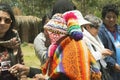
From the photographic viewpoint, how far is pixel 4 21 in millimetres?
3264

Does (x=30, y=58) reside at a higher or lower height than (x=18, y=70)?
lower

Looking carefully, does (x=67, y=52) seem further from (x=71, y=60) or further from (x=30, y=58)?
(x=30, y=58)

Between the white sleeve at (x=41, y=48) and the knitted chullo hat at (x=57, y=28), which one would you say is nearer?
the knitted chullo hat at (x=57, y=28)

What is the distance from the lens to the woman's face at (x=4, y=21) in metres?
3.24

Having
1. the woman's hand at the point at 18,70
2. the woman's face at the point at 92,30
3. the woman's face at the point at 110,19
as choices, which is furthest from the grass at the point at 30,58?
the woman's hand at the point at 18,70

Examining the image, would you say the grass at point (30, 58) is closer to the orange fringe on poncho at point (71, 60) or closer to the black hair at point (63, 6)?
the black hair at point (63, 6)

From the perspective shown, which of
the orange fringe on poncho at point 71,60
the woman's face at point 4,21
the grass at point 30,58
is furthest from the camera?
the grass at point 30,58

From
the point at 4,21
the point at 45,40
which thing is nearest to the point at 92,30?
the point at 45,40

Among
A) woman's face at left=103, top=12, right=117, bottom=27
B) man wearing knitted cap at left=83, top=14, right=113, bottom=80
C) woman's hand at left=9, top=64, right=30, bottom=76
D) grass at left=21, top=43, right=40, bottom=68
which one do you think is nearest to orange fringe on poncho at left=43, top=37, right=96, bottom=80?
woman's hand at left=9, top=64, right=30, bottom=76

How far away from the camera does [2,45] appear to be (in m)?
3.23

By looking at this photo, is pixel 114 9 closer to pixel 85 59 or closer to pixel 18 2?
pixel 85 59

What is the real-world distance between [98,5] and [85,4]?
2.54 ft

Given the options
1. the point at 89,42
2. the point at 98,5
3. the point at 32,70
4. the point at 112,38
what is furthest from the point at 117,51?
the point at 98,5

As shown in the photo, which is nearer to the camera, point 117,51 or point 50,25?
point 50,25
